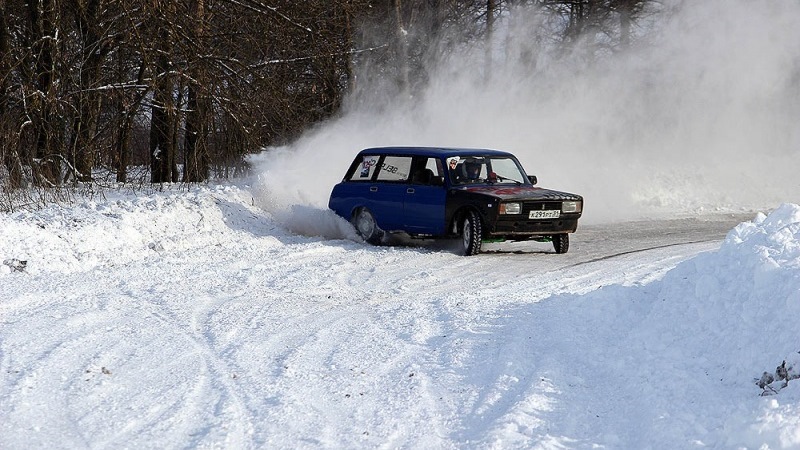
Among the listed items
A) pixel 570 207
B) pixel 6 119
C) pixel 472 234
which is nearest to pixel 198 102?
pixel 6 119

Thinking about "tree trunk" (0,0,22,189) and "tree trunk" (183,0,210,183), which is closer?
"tree trunk" (0,0,22,189)

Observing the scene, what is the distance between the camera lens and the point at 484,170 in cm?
1438

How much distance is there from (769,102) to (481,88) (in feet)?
35.8

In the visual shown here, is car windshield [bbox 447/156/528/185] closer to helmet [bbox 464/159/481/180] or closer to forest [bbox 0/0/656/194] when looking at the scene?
helmet [bbox 464/159/481/180]

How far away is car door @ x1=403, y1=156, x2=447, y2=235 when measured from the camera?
45.6ft

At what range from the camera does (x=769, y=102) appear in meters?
31.8

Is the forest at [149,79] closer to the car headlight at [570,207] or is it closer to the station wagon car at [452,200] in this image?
the station wagon car at [452,200]

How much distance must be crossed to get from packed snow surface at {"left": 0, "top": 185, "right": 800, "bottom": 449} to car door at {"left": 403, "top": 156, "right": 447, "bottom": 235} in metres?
2.06

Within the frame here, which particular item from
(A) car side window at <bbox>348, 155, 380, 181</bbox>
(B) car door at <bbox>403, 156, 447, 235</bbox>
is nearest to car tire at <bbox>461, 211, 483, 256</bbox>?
(B) car door at <bbox>403, 156, 447, 235</bbox>

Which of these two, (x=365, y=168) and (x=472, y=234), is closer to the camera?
(x=472, y=234)

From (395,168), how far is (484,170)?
4.71 ft

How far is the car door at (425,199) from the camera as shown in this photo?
45.6 feet

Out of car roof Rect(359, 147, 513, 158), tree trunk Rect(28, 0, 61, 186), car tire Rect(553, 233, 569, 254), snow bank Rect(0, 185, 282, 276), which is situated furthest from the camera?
tree trunk Rect(28, 0, 61, 186)

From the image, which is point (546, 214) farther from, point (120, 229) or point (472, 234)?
point (120, 229)
